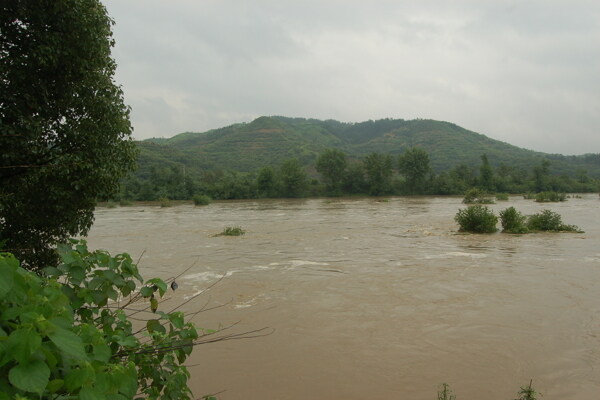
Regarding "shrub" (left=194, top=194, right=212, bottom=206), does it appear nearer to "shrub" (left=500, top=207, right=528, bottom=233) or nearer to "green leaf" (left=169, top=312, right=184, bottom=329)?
"shrub" (left=500, top=207, right=528, bottom=233)

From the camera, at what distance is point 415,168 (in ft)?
217

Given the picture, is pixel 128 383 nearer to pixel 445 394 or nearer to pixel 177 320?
pixel 177 320

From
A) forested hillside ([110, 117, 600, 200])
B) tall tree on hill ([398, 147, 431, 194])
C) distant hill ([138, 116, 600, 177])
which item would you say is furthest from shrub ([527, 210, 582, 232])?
distant hill ([138, 116, 600, 177])

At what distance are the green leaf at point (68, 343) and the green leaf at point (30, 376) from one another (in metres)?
0.09

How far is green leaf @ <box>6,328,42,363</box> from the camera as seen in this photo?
1487 millimetres

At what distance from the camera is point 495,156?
110500mm

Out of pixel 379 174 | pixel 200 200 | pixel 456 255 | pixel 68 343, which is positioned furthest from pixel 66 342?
pixel 379 174

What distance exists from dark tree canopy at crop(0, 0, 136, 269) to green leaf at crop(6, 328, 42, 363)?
4.98 metres

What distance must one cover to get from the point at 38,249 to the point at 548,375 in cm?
777

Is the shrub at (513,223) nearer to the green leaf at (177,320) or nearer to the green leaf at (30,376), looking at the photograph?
the green leaf at (177,320)

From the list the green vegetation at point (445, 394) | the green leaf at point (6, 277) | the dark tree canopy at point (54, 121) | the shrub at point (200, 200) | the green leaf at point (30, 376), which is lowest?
the green vegetation at point (445, 394)

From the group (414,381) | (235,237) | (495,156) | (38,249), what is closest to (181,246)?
(235,237)

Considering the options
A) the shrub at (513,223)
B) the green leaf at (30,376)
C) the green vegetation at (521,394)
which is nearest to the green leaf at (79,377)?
the green leaf at (30,376)

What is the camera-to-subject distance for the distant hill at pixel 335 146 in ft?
314
